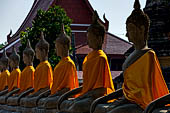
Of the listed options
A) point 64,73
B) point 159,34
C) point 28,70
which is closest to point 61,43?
point 64,73

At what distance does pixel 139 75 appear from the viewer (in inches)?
216

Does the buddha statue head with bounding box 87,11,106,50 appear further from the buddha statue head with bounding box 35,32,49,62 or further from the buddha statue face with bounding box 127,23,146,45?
the buddha statue head with bounding box 35,32,49,62

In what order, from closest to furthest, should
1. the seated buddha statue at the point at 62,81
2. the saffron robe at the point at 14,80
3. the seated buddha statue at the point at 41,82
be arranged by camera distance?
the seated buddha statue at the point at 62,81, the seated buddha statue at the point at 41,82, the saffron robe at the point at 14,80

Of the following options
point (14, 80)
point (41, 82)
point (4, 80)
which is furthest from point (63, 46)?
point (4, 80)

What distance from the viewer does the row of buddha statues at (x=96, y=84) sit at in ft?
17.6

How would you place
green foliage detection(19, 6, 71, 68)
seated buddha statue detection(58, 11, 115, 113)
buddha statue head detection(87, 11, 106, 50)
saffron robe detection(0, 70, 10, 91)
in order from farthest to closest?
green foliage detection(19, 6, 71, 68) → saffron robe detection(0, 70, 10, 91) → buddha statue head detection(87, 11, 106, 50) → seated buddha statue detection(58, 11, 115, 113)

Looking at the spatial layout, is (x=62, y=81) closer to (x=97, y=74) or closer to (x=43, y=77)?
(x=43, y=77)

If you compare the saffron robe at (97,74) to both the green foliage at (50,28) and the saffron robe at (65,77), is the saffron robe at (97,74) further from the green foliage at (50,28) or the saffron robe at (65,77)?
the green foliage at (50,28)

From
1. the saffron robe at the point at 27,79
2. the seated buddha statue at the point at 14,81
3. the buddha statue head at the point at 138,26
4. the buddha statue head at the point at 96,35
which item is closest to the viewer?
the buddha statue head at the point at 138,26

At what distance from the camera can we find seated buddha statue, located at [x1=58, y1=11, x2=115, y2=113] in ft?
22.2

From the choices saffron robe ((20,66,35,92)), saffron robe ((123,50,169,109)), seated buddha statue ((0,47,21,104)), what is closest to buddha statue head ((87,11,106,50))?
saffron robe ((123,50,169,109))

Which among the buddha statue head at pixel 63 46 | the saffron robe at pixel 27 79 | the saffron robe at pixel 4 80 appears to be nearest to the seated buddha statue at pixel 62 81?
the buddha statue head at pixel 63 46

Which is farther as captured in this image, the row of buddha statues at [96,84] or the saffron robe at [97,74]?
the saffron robe at [97,74]

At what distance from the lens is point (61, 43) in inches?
334
